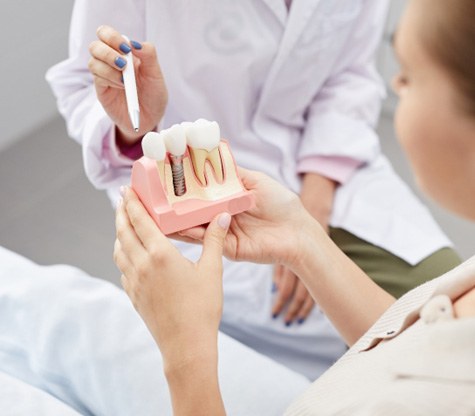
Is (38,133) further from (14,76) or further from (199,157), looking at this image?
(199,157)

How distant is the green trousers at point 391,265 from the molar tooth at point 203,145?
1.32 ft

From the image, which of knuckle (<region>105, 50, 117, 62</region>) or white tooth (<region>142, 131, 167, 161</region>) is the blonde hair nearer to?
white tooth (<region>142, 131, 167, 161</region>)

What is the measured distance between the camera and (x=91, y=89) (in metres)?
1.04

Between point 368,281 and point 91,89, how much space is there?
0.48 m

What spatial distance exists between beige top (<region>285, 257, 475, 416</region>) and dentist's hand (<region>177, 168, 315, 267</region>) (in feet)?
0.45

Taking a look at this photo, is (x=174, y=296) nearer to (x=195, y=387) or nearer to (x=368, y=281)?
(x=195, y=387)

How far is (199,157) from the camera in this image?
2.55 ft

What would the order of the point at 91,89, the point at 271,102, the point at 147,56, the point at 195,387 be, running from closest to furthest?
the point at 195,387 < the point at 147,56 < the point at 91,89 < the point at 271,102

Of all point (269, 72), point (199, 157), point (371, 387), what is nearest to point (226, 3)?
point (269, 72)

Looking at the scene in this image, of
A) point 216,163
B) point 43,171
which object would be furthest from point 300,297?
point 43,171

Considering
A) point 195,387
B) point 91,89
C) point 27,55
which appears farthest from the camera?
point 27,55

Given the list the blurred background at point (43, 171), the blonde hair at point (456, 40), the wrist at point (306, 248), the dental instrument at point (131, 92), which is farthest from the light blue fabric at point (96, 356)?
the blurred background at point (43, 171)

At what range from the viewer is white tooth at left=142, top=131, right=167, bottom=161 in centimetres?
73

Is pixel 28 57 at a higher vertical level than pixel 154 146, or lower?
lower
